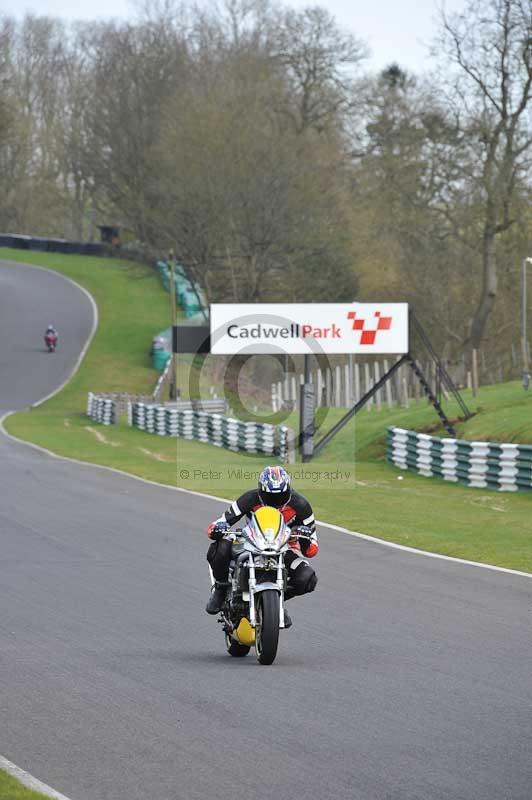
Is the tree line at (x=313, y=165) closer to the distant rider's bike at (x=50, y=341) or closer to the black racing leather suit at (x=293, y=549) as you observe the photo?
the distant rider's bike at (x=50, y=341)

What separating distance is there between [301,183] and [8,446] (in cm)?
3216

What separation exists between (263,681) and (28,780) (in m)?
2.98

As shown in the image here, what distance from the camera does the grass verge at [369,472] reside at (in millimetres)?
19688

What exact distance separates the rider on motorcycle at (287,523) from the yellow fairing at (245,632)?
433 mm

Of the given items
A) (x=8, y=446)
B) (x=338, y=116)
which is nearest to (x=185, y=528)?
(x=8, y=446)

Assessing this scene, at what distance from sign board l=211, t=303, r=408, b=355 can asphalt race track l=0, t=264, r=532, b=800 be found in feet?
41.7

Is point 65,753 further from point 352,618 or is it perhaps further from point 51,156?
point 51,156

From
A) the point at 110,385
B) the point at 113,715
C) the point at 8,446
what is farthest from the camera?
the point at 110,385

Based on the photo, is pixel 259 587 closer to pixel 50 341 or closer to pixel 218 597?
pixel 218 597

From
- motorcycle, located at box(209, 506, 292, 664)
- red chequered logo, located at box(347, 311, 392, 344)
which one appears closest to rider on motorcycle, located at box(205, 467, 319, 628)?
motorcycle, located at box(209, 506, 292, 664)

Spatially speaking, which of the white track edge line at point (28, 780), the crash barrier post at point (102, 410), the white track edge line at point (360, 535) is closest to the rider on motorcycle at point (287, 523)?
the white track edge line at point (28, 780)

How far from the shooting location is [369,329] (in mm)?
30938

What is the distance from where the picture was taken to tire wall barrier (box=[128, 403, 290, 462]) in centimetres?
3512

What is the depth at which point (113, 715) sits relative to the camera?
8.25 meters
